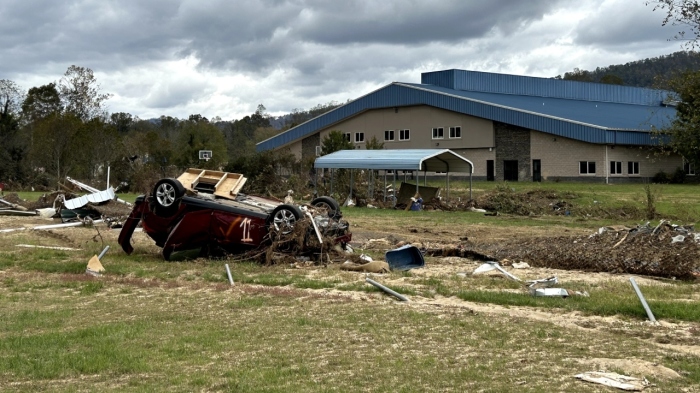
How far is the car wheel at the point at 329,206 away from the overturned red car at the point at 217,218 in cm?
2

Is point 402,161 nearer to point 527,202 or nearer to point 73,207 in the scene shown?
point 527,202

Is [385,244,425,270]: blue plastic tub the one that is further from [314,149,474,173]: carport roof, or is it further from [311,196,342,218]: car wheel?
[314,149,474,173]: carport roof

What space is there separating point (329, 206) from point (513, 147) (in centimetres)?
4493

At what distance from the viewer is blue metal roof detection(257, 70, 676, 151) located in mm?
56094

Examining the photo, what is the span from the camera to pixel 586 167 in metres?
56.6

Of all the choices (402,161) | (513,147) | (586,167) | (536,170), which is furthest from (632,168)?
(402,161)

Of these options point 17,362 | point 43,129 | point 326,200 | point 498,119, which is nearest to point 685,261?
point 326,200

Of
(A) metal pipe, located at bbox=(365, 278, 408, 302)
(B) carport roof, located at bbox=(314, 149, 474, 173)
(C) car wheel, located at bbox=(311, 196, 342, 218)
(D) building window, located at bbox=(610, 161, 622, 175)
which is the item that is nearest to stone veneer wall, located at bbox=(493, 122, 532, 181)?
(D) building window, located at bbox=(610, 161, 622, 175)

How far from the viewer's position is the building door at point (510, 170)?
61156 millimetres

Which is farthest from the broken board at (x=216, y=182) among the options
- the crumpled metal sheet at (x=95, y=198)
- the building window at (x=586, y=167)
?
the building window at (x=586, y=167)

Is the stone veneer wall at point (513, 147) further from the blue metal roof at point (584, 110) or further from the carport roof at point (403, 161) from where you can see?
the carport roof at point (403, 161)

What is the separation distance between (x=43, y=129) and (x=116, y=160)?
555 centimetres

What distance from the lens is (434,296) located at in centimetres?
1184

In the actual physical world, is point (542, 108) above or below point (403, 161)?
above
